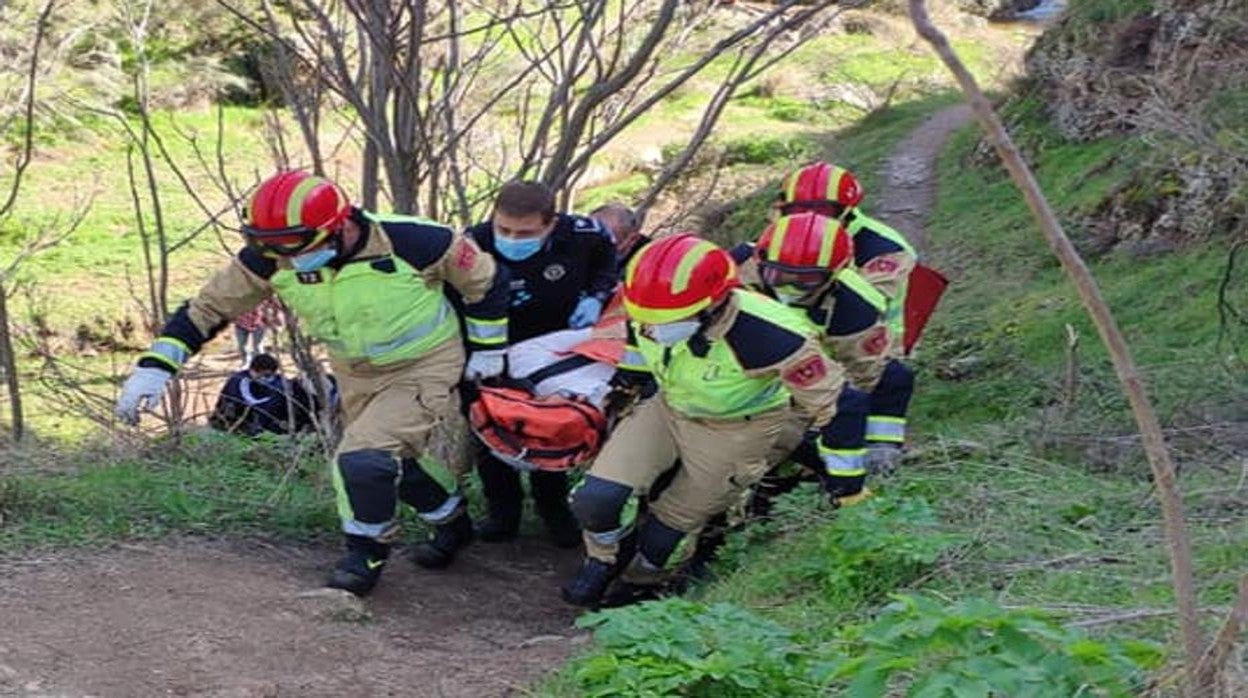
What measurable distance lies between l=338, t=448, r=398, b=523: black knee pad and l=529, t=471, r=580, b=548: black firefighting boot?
125 centimetres

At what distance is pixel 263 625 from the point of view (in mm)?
5473

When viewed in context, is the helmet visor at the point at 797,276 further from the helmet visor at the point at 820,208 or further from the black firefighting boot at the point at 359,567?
the black firefighting boot at the point at 359,567

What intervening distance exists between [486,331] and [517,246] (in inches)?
18.0

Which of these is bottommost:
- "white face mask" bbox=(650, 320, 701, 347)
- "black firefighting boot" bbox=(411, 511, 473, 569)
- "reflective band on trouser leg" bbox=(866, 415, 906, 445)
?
"black firefighting boot" bbox=(411, 511, 473, 569)

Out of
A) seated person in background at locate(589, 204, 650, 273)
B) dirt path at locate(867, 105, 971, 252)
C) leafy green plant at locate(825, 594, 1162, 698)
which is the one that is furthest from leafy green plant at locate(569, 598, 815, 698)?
dirt path at locate(867, 105, 971, 252)

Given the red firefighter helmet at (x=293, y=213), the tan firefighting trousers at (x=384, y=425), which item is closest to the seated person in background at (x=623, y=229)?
the tan firefighting trousers at (x=384, y=425)

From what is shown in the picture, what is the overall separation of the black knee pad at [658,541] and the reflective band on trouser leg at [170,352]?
1.86 metres

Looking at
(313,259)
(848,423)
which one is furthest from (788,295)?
(313,259)

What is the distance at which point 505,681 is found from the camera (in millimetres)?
5285

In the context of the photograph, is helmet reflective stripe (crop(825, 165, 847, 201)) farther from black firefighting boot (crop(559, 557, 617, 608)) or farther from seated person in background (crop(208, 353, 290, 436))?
seated person in background (crop(208, 353, 290, 436))

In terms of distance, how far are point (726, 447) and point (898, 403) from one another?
1.18m

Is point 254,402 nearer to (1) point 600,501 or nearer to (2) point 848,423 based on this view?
(1) point 600,501

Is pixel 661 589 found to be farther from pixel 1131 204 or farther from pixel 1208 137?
pixel 1131 204

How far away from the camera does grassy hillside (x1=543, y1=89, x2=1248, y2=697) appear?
356 cm
